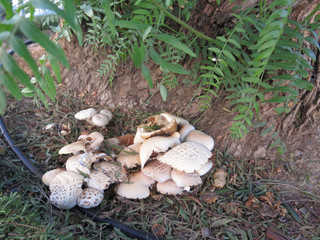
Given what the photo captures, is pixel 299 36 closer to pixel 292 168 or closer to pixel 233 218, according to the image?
pixel 292 168

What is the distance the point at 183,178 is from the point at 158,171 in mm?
206

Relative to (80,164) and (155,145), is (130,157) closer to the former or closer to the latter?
(155,145)

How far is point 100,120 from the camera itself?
2350 millimetres

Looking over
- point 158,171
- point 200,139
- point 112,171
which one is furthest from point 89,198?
point 200,139

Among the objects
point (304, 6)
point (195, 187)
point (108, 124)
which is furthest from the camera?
point (108, 124)

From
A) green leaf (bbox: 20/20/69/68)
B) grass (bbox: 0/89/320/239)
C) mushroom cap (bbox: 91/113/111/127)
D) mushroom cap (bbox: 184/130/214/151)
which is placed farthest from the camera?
mushroom cap (bbox: 91/113/111/127)

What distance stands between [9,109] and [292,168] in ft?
10.1

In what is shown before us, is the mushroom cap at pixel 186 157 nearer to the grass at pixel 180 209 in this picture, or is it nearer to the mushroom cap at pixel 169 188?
the mushroom cap at pixel 169 188

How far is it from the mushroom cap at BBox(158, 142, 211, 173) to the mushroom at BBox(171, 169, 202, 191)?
0.41ft

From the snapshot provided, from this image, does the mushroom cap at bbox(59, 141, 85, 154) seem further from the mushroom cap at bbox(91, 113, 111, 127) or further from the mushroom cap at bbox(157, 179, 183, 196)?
the mushroom cap at bbox(157, 179, 183, 196)

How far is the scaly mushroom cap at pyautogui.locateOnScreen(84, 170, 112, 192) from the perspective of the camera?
1842mm

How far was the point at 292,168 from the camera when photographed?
216cm

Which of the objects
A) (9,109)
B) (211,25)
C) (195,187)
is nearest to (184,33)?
(211,25)

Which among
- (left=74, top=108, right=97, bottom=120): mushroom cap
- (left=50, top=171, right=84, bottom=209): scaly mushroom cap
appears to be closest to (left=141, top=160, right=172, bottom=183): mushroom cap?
(left=50, top=171, right=84, bottom=209): scaly mushroom cap
